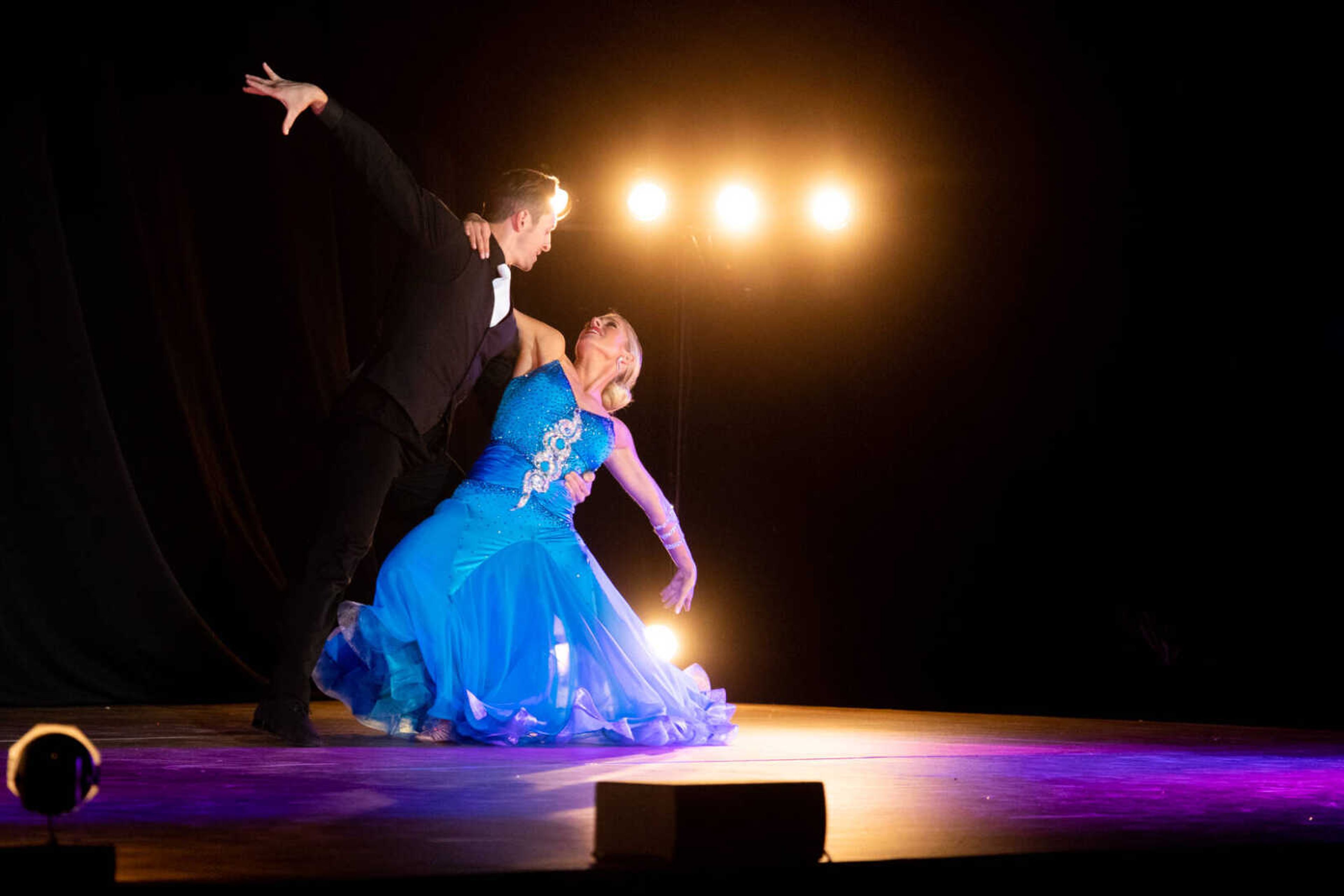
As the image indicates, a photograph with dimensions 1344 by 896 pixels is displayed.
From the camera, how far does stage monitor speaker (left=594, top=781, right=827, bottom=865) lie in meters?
1.71

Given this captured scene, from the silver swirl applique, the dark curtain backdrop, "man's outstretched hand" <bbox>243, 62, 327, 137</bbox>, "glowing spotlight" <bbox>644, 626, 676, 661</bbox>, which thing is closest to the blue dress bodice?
the silver swirl applique

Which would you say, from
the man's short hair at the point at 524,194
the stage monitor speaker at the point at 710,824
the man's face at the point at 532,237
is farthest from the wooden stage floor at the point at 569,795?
the man's short hair at the point at 524,194

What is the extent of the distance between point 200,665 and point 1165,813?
3.66 meters

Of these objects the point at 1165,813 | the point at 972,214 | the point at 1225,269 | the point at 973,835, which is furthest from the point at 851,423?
the point at 973,835

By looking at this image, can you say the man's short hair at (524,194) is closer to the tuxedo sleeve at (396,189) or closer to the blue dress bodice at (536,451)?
the tuxedo sleeve at (396,189)

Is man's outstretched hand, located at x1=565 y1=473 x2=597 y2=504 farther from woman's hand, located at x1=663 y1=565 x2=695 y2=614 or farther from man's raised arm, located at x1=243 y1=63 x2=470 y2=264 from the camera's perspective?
man's raised arm, located at x1=243 y1=63 x2=470 y2=264

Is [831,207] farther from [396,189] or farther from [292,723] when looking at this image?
[292,723]

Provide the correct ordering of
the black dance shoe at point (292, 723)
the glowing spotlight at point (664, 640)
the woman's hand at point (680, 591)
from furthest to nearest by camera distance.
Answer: the glowing spotlight at point (664, 640) → the woman's hand at point (680, 591) → the black dance shoe at point (292, 723)

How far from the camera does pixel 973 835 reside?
2.06 metres

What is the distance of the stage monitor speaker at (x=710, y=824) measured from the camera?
67.2 inches

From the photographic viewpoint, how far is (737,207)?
19.9 feet

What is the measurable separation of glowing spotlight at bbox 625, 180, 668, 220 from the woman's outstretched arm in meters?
2.00

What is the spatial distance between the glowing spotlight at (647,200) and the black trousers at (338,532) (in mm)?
2676

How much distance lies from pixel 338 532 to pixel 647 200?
295 centimetres
